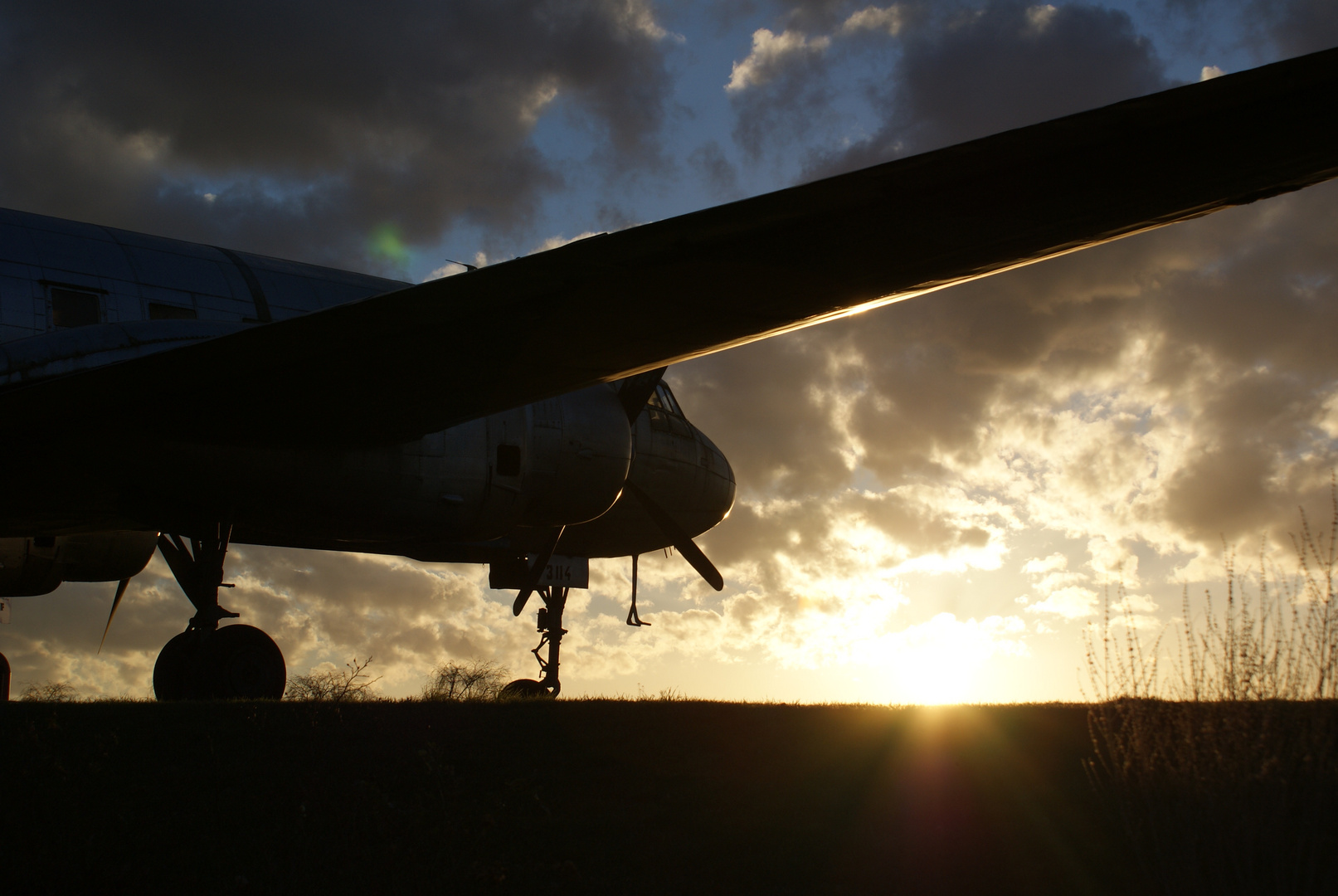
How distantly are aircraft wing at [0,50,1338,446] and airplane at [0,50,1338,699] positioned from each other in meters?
0.02

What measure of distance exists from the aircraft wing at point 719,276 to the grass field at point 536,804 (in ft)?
9.42

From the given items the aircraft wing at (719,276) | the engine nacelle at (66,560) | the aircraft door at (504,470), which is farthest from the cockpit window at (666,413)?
the engine nacelle at (66,560)

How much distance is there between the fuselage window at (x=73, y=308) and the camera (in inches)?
412

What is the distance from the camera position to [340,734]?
866 cm

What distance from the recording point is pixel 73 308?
34.8 feet

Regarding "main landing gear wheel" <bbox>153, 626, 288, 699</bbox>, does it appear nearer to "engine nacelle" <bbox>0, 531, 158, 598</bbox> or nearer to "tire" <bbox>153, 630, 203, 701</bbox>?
"tire" <bbox>153, 630, 203, 701</bbox>

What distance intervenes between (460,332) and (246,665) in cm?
A: 532

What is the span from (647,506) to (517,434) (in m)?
4.06

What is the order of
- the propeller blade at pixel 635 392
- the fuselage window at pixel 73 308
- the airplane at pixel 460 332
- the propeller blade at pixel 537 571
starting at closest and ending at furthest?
the airplane at pixel 460 332
the fuselage window at pixel 73 308
the propeller blade at pixel 635 392
the propeller blade at pixel 537 571

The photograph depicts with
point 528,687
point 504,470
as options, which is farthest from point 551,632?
point 504,470

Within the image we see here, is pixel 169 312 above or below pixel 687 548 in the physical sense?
above

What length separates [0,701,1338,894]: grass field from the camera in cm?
660

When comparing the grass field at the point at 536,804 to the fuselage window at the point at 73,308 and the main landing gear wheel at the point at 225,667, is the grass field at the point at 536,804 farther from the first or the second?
the fuselage window at the point at 73,308

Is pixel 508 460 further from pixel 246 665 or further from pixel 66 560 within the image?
pixel 66 560
